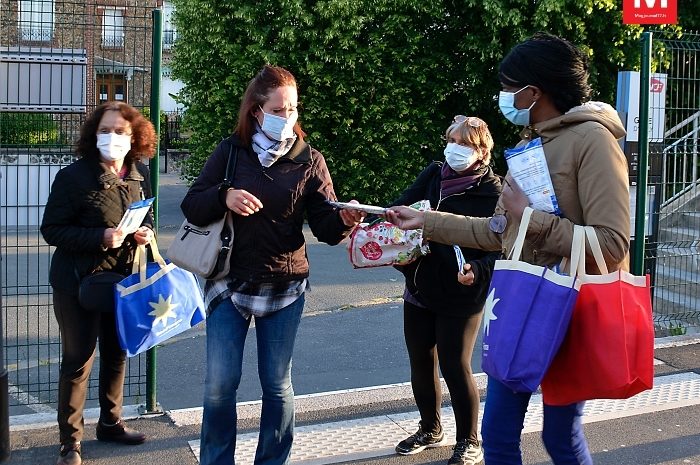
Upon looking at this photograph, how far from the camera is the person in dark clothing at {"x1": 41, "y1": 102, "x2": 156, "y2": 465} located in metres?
4.23

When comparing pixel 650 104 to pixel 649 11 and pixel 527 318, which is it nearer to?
pixel 649 11

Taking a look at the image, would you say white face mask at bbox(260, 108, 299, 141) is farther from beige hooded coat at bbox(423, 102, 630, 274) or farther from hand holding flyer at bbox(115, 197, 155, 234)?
beige hooded coat at bbox(423, 102, 630, 274)

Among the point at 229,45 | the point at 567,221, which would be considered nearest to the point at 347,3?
the point at 229,45

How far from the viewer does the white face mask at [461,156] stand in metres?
4.34

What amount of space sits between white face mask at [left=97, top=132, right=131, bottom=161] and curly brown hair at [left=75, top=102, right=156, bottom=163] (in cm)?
6

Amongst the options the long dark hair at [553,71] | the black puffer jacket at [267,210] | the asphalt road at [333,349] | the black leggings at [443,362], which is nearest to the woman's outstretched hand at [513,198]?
the long dark hair at [553,71]

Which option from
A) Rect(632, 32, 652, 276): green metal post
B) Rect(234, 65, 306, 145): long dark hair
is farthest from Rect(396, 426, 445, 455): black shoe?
Rect(632, 32, 652, 276): green metal post

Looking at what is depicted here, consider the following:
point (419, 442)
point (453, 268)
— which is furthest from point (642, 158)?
point (419, 442)

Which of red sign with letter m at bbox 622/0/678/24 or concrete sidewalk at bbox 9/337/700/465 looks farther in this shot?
red sign with letter m at bbox 622/0/678/24

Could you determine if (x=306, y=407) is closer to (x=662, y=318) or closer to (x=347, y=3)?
(x=662, y=318)

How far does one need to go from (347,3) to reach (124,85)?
9.99 meters

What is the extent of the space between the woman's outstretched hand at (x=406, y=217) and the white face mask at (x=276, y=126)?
599 mm

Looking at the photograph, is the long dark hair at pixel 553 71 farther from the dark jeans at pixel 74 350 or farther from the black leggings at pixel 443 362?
the dark jeans at pixel 74 350

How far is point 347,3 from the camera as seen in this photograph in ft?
46.6
